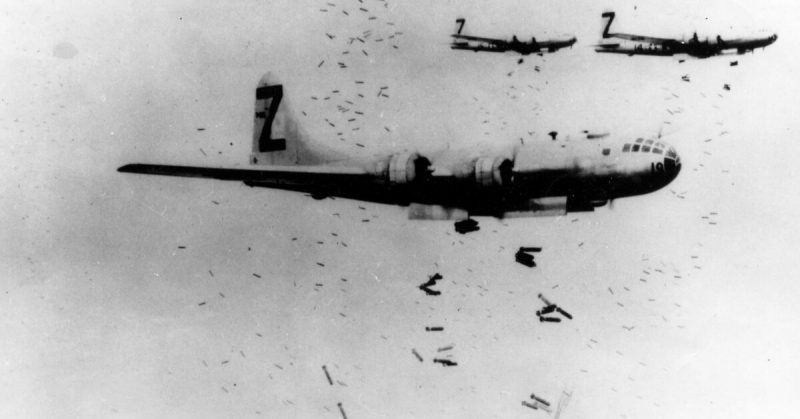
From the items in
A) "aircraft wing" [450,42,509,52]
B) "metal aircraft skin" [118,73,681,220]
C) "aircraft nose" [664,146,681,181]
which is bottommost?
"metal aircraft skin" [118,73,681,220]

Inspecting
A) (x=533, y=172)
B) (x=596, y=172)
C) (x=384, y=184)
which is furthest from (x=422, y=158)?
(x=596, y=172)

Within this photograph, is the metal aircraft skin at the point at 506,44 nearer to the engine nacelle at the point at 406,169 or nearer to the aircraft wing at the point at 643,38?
the aircraft wing at the point at 643,38

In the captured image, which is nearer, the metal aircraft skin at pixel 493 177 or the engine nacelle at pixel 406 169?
the metal aircraft skin at pixel 493 177

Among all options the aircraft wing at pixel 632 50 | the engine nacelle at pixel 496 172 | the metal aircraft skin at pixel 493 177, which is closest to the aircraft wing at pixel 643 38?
the aircraft wing at pixel 632 50

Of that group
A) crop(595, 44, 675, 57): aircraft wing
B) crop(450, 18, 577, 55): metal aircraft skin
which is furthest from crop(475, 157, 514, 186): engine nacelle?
crop(595, 44, 675, 57): aircraft wing

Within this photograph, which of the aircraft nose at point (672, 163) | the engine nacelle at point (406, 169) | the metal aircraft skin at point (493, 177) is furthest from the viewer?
the engine nacelle at point (406, 169)

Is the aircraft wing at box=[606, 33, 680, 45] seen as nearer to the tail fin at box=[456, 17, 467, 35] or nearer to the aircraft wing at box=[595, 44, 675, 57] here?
the aircraft wing at box=[595, 44, 675, 57]

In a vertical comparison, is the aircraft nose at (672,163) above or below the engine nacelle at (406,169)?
above

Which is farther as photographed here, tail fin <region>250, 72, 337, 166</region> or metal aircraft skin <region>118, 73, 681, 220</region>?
tail fin <region>250, 72, 337, 166</region>
